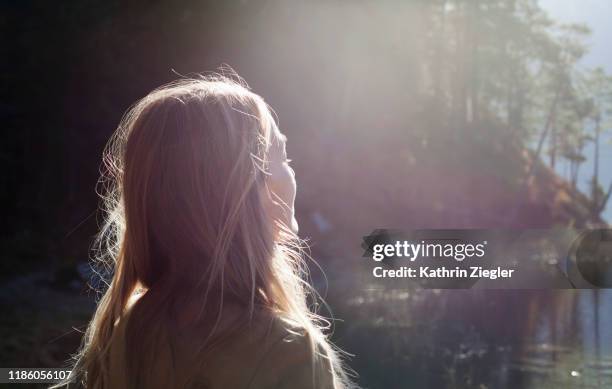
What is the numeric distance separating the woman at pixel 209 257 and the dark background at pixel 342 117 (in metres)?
3.22

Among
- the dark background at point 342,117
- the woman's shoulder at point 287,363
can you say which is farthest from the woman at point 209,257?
the dark background at point 342,117

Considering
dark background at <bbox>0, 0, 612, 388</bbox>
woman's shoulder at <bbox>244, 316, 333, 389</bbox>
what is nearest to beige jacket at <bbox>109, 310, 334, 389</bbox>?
woman's shoulder at <bbox>244, 316, 333, 389</bbox>

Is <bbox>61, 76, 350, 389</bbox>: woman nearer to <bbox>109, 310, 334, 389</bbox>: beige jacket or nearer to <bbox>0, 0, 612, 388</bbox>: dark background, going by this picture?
<bbox>109, 310, 334, 389</bbox>: beige jacket

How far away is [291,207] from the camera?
31.5 inches

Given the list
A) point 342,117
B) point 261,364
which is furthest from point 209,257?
point 342,117

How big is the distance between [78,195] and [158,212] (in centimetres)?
565

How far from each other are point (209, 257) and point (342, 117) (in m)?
6.25

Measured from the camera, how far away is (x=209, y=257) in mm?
733

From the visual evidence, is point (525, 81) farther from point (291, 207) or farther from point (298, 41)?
point (291, 207)

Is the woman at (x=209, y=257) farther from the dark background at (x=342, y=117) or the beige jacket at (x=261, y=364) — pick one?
the dark background at (x=342, y=117)

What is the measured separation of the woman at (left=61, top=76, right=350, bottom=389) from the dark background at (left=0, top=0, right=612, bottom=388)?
10.6 ft

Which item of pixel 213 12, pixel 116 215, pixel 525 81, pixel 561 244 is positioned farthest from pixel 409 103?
pixel 116 215

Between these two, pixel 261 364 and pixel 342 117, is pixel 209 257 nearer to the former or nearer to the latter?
pixel 261 364

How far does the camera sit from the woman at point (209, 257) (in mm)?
678
